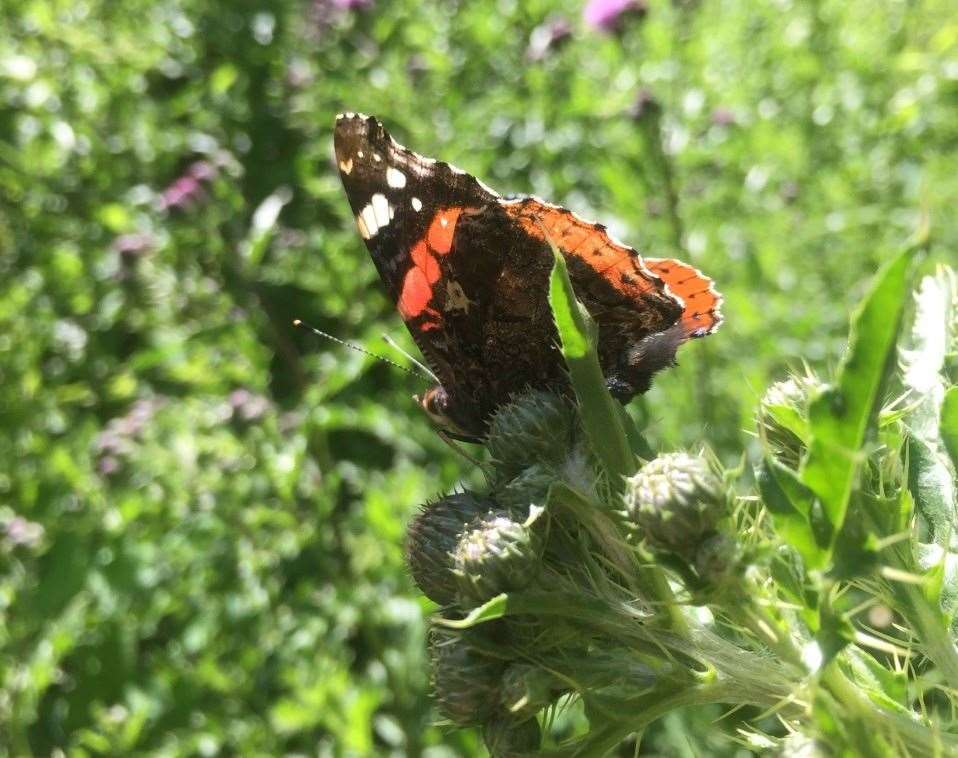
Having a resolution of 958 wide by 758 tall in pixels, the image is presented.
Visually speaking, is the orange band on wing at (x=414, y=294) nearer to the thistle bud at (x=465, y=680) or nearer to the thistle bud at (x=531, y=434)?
the thistle bud at (x=531, y=434)

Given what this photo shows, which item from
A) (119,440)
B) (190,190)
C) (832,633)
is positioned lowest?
(119,440)

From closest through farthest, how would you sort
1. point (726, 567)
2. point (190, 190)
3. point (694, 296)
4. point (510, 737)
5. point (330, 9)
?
1. point (726, 567)
2. point (510, 737)
3. point (694, 296)
4. point (190, 190)
5. point (330, 9)

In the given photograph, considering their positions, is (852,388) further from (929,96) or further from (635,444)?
(929,96)

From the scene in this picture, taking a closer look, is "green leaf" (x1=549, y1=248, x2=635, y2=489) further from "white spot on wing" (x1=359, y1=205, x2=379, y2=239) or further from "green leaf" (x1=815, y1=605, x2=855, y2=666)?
"white spot on wing" (x1=359, y1=205, x2=379, y2=239)

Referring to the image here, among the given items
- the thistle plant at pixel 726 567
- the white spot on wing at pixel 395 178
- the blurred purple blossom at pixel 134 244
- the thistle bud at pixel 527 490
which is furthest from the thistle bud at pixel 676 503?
the blurred purple blossom at pixel 134 244

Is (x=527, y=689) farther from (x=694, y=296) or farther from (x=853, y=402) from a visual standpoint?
(x=694, y=296)

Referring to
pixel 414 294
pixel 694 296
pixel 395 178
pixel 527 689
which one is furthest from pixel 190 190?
pixel 527 689
